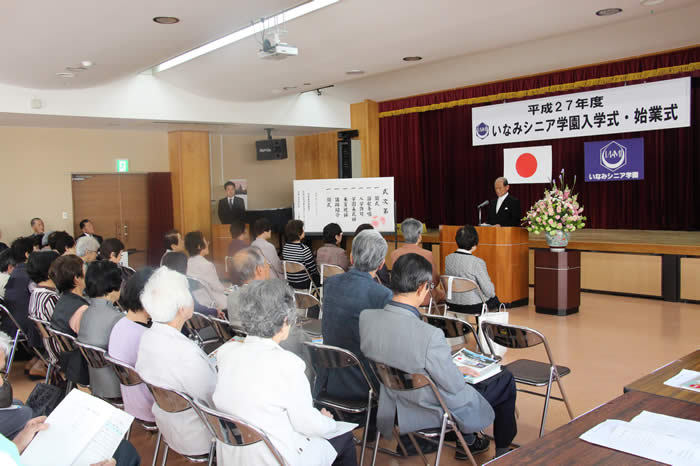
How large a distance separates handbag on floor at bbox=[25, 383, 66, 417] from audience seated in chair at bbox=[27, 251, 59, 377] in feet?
2.69

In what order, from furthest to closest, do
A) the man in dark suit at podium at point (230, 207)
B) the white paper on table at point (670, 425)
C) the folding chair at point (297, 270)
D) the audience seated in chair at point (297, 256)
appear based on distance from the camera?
the man in dark suit at podium at point (230, 207), the audience seated in chair at point (297, 256), the folding chair at point (297, 270), the white paper on table at point (670, 425)

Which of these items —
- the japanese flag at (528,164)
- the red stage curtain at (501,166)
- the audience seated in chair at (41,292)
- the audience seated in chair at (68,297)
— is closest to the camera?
the audience seated in chair at (68,297)

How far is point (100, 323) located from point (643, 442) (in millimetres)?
2584

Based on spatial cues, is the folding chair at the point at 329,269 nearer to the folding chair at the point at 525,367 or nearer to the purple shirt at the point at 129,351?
the folding chair at the point at 525,367

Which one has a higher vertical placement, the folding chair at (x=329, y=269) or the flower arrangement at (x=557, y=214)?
the flower arrangement at (x=557, y=214)

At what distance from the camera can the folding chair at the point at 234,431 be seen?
6.22 feet

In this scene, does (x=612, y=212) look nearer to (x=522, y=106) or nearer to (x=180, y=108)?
(x=522, y=106)

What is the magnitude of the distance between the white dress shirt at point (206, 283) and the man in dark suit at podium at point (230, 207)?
5.44 m

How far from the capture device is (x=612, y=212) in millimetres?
8562

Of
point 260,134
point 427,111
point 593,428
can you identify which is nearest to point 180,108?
point 260,134

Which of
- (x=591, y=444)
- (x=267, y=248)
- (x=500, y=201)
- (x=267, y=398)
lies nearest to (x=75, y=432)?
(x=267, y=398)

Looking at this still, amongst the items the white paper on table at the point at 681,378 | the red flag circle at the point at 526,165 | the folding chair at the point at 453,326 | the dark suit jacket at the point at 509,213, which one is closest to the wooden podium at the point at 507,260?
the dark suit jacket at the point at 509,213

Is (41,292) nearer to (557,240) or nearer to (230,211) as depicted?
(557,240)

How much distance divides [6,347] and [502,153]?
8610mm
